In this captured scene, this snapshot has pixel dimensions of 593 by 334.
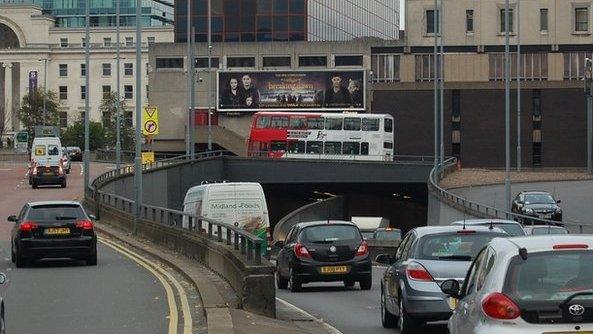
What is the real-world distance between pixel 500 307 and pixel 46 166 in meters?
69.6

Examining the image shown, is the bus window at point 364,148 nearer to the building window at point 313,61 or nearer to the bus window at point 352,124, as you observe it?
the bus window at point 352,124

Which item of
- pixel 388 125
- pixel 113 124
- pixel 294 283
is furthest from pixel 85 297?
pixel 113 124

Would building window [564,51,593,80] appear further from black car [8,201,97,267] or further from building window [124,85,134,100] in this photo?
black car [8,201,97,267]

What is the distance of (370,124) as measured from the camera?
86188mm

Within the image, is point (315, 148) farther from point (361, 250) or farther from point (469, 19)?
point (361, 250)

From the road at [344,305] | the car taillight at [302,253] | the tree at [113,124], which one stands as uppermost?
the tree at [113,124]

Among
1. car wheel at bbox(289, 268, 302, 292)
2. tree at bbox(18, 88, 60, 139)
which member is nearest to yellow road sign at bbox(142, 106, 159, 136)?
car wheel at bbox(289, 268, 302, 292)

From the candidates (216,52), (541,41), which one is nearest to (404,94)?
(541,41)

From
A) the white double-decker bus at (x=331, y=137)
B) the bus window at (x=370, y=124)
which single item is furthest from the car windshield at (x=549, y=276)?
the bus window at (x=370, y=124)

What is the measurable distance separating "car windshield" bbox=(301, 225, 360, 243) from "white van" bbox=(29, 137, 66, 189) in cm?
5212

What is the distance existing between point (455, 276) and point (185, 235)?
52.6 feet

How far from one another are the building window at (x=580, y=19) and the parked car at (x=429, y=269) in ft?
293

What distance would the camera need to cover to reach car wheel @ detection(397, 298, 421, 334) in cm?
1644

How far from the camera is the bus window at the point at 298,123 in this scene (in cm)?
8612
